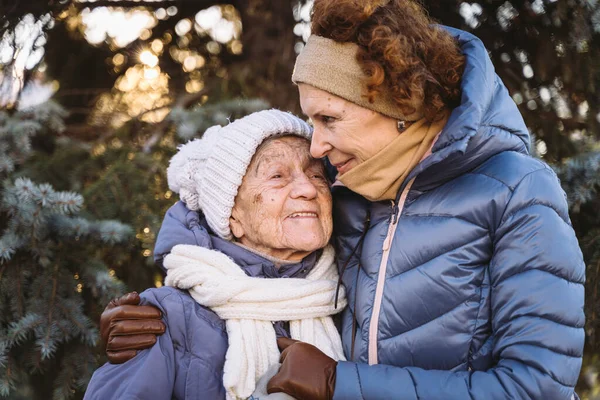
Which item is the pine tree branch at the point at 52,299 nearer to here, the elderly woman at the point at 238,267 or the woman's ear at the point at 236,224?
the elderly woman at the point at 238,267

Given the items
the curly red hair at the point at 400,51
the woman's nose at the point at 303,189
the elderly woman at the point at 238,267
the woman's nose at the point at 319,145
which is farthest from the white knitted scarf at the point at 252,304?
the curly red hair at the point at 400,51

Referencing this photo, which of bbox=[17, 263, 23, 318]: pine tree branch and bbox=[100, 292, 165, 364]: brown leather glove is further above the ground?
bbox=[100, 292, 165, 364]: brown leather glove

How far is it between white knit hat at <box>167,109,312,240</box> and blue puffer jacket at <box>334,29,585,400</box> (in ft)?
1.72

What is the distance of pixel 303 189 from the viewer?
2.19 metres


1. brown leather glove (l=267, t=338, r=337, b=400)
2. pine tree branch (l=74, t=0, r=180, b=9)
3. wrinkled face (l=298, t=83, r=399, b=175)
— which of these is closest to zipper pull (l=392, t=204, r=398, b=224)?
wrinkled face (l=298, t=83, r=399, b=175)

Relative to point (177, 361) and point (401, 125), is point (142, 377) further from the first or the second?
point (401, 125)

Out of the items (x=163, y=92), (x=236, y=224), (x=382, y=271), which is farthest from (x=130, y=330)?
(x=163, y=92)

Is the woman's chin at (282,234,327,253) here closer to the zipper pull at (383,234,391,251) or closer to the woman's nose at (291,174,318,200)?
the woman's nose at (291,174,318,200)

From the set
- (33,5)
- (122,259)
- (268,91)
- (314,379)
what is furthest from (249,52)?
(314,379)

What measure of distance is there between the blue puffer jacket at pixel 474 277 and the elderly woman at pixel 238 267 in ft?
0.79

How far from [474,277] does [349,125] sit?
0.60 m

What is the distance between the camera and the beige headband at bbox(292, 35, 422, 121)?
77.9 inches

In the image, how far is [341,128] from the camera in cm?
203

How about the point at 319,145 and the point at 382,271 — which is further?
the point at 319,145
